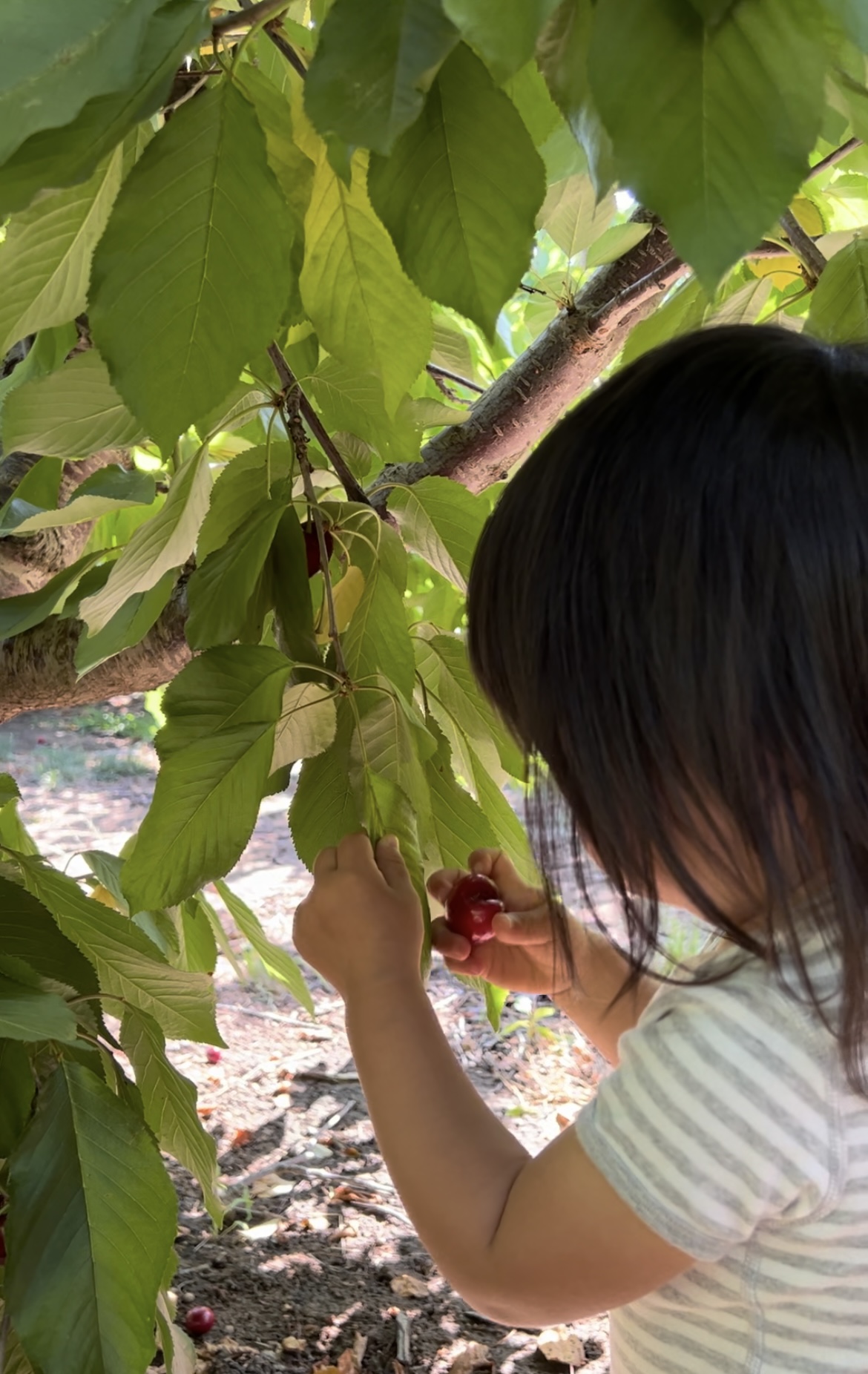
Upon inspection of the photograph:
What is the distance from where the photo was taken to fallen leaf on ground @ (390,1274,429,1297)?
1.68 m

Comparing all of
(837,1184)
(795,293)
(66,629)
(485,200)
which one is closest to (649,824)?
(837,1184)

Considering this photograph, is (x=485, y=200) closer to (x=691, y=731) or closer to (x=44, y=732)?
(x=691, y=731)

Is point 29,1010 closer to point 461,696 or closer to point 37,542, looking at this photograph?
point 461,696

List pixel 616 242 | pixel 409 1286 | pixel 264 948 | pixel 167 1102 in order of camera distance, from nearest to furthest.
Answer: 1. pixel 167 1102
2. pixel 616 242
3. pixel 264 948
4. pixel 409 1286

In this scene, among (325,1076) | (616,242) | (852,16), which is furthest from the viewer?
(325,1076)

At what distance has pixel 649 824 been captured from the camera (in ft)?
1.98

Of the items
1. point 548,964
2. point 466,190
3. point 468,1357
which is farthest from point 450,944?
point 468,1357

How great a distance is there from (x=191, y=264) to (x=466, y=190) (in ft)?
0.35

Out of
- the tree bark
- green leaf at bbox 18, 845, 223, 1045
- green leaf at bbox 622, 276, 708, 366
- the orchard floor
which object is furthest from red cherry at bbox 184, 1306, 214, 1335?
green leaf at bbox 622, 276, 708, 366

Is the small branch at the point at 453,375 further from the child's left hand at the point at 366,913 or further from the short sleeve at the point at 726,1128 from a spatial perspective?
the short sleeve at the point at 726,1128

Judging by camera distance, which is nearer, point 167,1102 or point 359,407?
point 359,407

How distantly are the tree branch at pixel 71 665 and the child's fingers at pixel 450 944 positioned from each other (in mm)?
337

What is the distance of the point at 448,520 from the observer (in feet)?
2.71

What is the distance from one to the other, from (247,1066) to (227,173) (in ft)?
7.48
